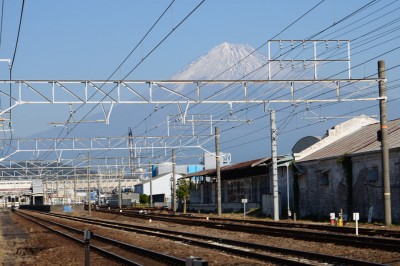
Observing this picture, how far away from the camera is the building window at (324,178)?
49.3m

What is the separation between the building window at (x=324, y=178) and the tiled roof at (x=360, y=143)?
1.15m

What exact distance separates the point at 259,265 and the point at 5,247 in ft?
49.3

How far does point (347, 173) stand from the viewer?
46125 millimetres

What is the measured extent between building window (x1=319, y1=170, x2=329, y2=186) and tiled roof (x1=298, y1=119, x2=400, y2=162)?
115 centimetres

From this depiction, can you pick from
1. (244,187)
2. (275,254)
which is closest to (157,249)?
(275,254)

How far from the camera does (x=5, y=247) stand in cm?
3030

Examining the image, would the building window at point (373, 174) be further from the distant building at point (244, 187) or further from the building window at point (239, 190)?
the building window at point (239, 190)

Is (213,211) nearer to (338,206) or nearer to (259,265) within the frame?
(338,206)

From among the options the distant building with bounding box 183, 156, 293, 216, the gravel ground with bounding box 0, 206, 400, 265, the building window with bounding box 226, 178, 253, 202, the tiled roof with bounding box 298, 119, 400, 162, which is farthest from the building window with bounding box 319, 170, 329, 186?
the building window with bounding box 226, 178, 253, 202

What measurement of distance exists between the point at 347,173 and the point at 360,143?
12.2 feet

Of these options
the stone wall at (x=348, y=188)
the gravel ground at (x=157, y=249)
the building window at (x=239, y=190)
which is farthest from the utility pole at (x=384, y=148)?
the building window at (x=239, y=190)

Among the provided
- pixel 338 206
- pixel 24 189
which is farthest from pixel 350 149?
pixel 24 189

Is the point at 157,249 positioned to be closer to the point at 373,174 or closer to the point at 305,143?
the point at 373,174

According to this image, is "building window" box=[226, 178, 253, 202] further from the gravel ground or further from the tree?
the gravel ground
